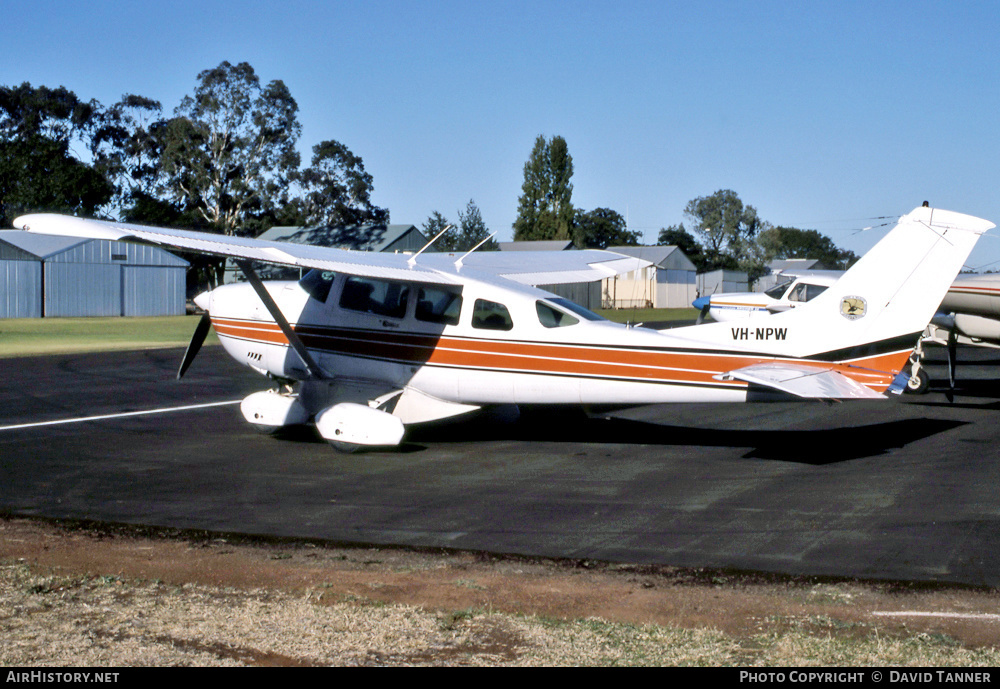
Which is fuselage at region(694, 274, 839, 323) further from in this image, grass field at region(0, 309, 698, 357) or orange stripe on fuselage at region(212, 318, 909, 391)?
grass field at region(0, 309, 698, 357)

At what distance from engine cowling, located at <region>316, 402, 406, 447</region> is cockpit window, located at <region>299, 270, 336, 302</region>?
1.74 metres

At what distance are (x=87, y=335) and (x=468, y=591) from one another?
31.5 meters

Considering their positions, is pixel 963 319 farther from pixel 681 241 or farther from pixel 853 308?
pixel 681 241

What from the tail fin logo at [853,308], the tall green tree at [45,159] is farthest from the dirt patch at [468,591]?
the tall green tree at [45,159]

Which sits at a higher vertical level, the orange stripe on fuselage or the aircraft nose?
the aircraft nose

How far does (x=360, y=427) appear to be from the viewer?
35.0 feet

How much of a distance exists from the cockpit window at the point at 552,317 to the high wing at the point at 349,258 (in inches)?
42.9

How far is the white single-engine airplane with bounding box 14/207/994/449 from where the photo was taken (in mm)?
10117

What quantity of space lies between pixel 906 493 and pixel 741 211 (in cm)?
11527

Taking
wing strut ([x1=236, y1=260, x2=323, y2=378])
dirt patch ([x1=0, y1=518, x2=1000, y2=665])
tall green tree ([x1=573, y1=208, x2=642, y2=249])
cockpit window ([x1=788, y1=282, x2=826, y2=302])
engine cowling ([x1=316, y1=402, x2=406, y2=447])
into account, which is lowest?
dirt patch ([x1=0, y1=518, x2=1000, y2=665])

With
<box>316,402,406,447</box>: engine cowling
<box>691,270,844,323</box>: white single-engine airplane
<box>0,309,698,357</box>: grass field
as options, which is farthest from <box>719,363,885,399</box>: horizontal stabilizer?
<box>0,309,698,357</box>: grass field

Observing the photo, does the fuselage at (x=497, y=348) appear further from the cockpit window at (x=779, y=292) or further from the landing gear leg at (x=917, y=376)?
the cockpit window at (x=779, y=292)

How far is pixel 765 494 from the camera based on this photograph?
28.4 ft
